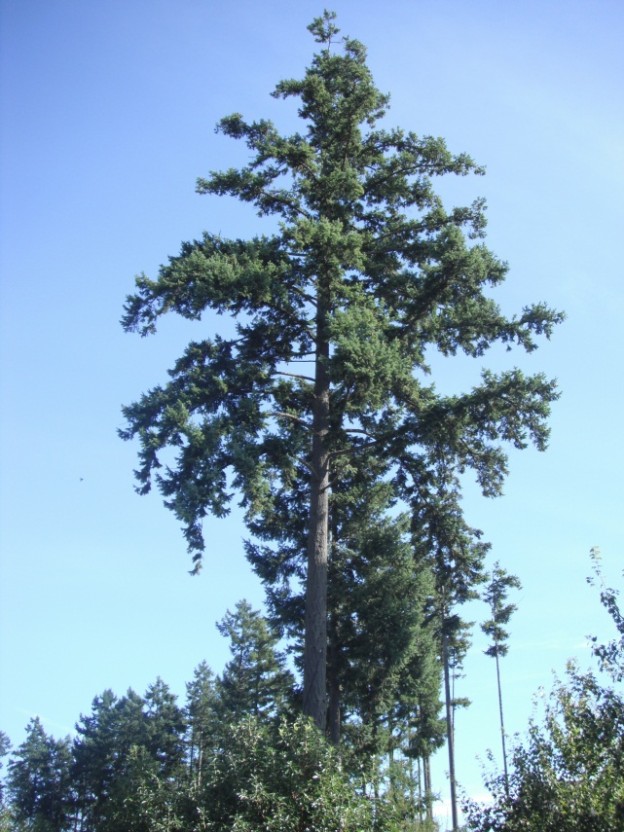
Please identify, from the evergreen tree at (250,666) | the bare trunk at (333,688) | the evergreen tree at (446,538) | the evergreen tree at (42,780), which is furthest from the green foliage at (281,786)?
the evergreen tree at (42,780)

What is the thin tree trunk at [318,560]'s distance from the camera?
53.1 ft

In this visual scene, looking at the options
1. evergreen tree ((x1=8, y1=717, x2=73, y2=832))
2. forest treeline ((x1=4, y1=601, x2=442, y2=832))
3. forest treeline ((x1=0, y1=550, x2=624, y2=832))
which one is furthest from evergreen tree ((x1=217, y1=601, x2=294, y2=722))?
forest treeline ((x1=0, y1=550, x2=624, y2=832))

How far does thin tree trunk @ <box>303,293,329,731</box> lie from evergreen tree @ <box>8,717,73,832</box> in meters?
45.3

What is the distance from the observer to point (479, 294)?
19.0 m

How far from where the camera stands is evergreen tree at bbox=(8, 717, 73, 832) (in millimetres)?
55719

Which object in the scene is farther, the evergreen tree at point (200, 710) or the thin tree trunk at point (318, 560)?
the evergreen tree at point (200, 710)

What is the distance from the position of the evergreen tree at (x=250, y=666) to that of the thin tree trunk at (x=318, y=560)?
93.4 ft

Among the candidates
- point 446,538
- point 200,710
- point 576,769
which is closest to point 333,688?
point 446,538

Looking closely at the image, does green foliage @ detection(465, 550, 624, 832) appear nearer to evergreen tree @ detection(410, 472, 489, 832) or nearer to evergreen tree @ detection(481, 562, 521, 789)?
evergreen tree @ detection(410, 472, 489, 832)

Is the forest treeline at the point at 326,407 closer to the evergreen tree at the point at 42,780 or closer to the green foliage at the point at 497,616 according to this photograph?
the green foliage at the point at 497,616

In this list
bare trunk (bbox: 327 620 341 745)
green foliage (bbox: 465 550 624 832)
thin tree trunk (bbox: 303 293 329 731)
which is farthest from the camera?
bare trunk (bbox: 327 620 341 745)

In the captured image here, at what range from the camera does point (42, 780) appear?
58.2 meters

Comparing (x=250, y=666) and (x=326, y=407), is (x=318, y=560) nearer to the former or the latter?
(x=326, y=407)

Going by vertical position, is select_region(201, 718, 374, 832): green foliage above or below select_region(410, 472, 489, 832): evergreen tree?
below
